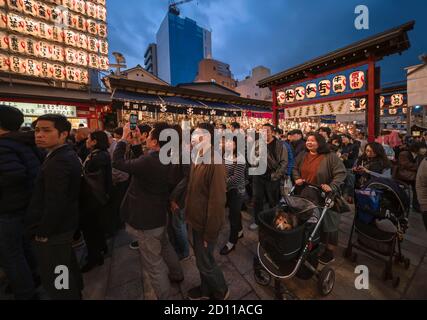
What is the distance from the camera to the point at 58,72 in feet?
49.0

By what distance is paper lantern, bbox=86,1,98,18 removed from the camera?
16878mm

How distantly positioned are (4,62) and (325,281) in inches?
788

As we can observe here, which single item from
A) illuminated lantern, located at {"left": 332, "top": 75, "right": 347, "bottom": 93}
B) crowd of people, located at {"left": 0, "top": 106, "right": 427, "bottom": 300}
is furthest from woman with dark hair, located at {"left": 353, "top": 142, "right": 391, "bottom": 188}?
illuminated lantern, located at {"left": 332, "top": 75, "right": 347, "bottom": 93}

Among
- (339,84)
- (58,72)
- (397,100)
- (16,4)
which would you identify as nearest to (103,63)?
(58,72)

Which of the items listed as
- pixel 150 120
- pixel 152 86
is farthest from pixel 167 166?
pixel 152 86

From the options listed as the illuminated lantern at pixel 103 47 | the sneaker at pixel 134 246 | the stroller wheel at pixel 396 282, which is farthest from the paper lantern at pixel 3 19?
the stroller wheel at pixel 396 282

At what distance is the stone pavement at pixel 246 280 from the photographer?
2461 millimetres

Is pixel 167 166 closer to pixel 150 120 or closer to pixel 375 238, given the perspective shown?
pixel 375 238

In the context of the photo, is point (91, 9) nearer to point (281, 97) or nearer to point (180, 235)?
point (281, 97)

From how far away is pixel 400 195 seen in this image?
271 centimetres

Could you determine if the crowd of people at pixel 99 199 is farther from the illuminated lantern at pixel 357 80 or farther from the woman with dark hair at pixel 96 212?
the illuminated lantern at pixel 357 80

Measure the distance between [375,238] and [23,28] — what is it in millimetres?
21761

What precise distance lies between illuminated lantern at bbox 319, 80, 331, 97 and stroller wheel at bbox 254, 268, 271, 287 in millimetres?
8668

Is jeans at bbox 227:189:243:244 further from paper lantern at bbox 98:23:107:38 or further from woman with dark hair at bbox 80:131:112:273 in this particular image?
paper lantern at bbox 98:23:107:38
